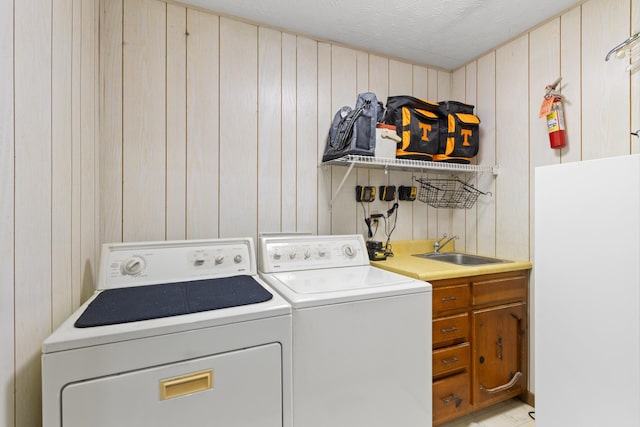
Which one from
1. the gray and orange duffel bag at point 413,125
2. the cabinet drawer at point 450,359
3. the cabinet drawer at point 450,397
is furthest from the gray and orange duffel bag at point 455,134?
the cabinet drawer at point 450,397

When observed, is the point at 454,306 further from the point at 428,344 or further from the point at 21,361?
the point at 21,361

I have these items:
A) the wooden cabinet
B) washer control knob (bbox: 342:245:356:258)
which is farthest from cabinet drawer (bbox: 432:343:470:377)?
washer control knob (bbox: 342:245:356:258)

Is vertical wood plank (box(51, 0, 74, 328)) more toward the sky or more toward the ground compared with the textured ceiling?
more toward the ground

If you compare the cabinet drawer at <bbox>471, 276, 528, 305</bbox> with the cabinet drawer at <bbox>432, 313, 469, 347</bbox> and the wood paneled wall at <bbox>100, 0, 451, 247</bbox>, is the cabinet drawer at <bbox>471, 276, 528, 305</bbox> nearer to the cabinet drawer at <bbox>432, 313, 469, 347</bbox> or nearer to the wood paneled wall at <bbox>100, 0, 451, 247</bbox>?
the cabinet drawer at <bbox>432, 313, 469, 347</bbox>

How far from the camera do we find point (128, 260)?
1438mm

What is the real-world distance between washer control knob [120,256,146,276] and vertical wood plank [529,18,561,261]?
90.5 inches

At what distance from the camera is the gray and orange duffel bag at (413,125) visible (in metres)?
2.03

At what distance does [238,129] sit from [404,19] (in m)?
1.24

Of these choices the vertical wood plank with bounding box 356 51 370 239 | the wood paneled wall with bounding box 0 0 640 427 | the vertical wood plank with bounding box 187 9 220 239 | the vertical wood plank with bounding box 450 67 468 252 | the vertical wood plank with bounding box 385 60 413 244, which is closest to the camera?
the wood paneled wall with bounding box 0 0 640 427

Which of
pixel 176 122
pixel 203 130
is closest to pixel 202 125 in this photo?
pixel 203 130

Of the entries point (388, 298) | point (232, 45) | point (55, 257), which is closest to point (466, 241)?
point (388, 298)

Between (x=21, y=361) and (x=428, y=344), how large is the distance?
146cm

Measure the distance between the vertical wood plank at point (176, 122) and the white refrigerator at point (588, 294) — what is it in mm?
1916

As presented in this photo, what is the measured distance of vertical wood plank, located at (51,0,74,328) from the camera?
997 mm
